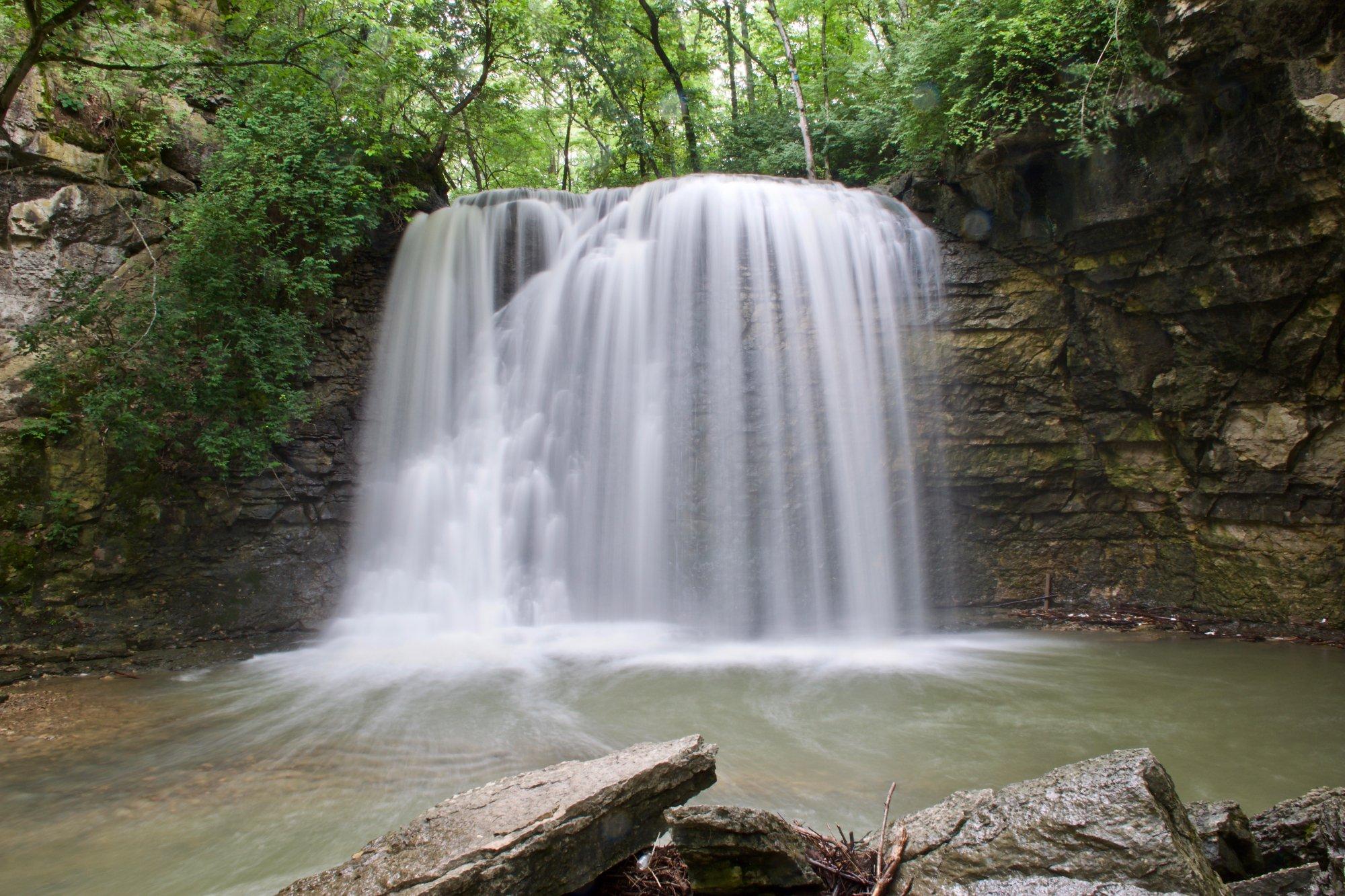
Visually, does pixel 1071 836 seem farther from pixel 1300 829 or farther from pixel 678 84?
pixel 678 84

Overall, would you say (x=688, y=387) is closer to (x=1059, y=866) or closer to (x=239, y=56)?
(x=239, y=56)

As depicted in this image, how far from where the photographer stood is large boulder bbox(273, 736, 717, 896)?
2.18m

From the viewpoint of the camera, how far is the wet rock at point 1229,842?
243cm

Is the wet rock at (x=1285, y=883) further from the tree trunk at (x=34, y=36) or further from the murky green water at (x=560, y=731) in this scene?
the tree trunk at (x=34, y=36)

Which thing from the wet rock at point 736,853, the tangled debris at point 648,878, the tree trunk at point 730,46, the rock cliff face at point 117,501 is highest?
the tree trunk at point 730,46

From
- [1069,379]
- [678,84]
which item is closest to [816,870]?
[1069,379]

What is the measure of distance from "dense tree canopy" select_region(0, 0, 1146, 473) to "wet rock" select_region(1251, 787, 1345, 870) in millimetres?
6986

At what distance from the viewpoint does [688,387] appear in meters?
9.16

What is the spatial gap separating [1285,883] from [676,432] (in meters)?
7.28

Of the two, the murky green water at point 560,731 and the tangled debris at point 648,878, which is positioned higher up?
the tangled debris at point 648,878

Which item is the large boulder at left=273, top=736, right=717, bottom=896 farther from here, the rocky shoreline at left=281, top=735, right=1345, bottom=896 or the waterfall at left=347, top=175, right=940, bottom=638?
the waterfall at left=347, top=175, right=940, bottom=638

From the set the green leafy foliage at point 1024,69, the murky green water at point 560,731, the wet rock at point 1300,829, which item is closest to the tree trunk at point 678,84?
the green leafy foliage at point 1024,69

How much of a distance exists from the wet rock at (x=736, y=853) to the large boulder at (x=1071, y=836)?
0.34m

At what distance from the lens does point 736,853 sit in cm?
227
